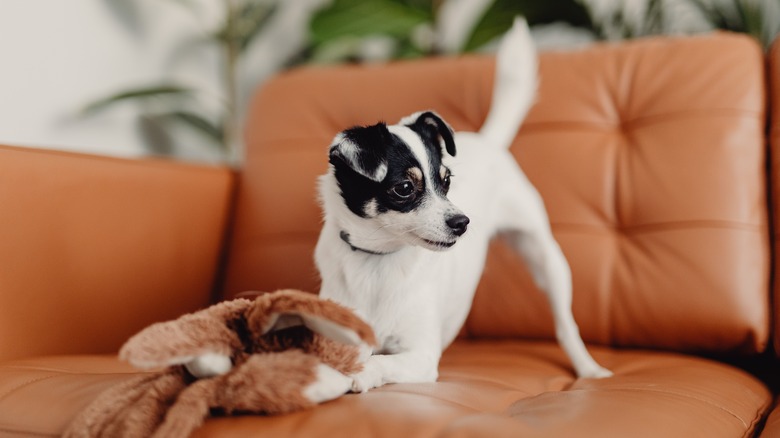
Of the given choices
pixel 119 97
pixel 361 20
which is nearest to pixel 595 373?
pixel 361 20

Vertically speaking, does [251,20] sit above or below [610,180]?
above

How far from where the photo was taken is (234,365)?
88 centimetres

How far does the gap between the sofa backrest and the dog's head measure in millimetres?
271

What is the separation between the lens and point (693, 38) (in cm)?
167

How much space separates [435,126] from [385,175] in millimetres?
209

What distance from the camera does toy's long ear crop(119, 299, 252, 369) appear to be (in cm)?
80

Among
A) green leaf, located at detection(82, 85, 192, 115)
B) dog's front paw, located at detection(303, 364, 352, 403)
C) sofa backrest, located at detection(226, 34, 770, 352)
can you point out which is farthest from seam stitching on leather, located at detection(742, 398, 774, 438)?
green leaf, located at detection(82, 85, 192, 115)

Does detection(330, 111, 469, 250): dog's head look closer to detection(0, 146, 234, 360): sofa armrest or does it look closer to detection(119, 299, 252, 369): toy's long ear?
detection(119, 299, 252, 369): toy's long ear

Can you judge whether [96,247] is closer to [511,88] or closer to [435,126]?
[435,126]

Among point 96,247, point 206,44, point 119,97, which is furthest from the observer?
point 206,44

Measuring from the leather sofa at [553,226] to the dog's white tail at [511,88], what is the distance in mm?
82

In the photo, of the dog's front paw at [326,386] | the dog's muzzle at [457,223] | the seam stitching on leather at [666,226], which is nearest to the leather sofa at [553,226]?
the seam stitching on leather at [666,226]

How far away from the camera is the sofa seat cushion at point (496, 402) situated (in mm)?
818

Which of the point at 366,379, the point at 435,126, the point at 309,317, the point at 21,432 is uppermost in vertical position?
the point at 435,126
